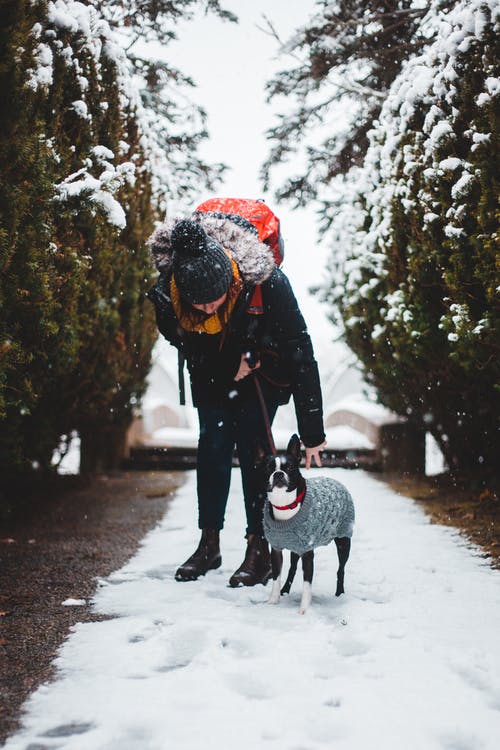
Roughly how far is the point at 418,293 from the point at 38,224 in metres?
3.28

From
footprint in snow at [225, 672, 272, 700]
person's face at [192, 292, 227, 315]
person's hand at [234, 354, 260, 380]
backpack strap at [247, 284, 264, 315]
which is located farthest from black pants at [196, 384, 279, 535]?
footprint in snow at [225, 672, 272, 700]

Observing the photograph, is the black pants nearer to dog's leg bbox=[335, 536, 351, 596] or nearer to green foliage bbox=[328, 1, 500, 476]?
dog's leg bbox=[335, 536, 351, 596]

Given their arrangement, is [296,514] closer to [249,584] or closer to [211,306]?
[249,584]

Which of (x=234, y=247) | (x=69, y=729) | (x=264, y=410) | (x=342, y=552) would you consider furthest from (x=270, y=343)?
(x=69, y=729)

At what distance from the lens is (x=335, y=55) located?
32.2 ft

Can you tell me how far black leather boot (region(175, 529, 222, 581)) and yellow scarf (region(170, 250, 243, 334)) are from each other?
1.15 m

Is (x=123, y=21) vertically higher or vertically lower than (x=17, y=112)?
higher

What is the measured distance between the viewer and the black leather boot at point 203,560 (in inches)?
143

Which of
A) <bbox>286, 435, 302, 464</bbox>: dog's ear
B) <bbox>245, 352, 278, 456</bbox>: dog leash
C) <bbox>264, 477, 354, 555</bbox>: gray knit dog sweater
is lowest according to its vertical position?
<bbox>264, 477, 354, 555</bbox>: gray knit dog sweater

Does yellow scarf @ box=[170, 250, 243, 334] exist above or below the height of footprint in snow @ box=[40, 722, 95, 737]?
above

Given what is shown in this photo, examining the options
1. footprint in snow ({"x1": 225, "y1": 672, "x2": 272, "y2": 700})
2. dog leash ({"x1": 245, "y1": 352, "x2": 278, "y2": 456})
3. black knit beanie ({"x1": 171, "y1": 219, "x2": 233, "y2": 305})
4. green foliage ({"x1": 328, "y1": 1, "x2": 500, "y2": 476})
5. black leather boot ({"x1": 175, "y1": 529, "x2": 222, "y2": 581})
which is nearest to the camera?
footprint in snow ({"x1": 225, "y1": 672, "x2": 272, "y2": 700})

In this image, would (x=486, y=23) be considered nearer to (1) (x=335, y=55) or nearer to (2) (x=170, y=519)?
(2) (x=170, y=519)

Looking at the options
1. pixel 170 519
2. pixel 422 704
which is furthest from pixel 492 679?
pixel 170 519

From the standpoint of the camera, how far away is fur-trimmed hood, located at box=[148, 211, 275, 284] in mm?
3256
